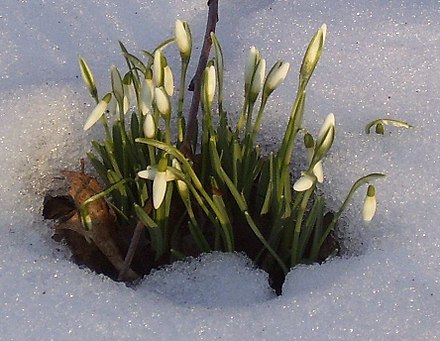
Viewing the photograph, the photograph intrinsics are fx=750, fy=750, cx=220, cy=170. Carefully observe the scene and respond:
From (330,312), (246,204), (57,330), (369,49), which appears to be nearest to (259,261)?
(246,204)

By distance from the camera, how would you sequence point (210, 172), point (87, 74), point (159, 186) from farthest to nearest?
point (210, 172) < point (87, 74) < point (159, 186)

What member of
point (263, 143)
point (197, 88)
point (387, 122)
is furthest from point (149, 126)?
point (387, 122)

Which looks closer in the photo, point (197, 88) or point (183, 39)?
point (183, 39)

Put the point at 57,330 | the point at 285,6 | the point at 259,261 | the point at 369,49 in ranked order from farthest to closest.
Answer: the point at 285,6, the point at 369,49, the point at 259,261, the point at 57,330

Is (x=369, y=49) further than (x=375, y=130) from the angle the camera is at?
Yes

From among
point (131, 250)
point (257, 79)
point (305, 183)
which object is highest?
point (257, 79)

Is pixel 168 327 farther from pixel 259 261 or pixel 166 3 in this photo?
pixel 166 3

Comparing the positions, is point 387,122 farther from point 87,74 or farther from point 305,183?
point 87,74
